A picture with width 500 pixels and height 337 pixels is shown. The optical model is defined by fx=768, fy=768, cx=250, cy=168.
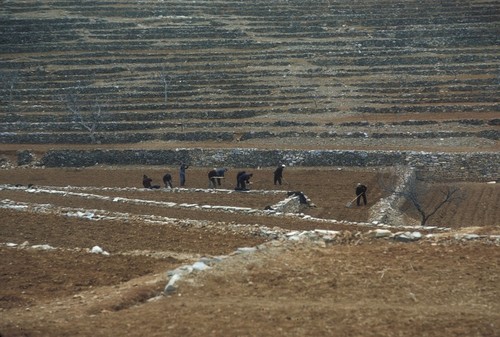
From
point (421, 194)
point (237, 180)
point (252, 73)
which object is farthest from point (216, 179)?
point (252, 73)

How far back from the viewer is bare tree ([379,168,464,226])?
108 feet

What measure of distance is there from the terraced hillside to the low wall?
3.54 metres

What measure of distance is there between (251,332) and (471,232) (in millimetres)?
7085

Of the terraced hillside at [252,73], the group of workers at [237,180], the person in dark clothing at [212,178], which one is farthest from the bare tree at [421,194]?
the person in dark clothing at [212,178]

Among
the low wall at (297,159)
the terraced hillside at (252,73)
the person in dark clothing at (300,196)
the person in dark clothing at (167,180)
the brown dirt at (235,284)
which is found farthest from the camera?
the terraced hillside at (252,73)

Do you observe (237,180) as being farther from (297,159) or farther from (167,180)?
(297,159)

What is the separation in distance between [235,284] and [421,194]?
82.7 ft

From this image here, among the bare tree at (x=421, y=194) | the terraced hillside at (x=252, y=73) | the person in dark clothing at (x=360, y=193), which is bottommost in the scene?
the bare tree at (x=421, y=194)

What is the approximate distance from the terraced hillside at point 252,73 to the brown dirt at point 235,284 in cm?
2825

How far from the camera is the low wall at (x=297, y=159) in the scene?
40125 millimetres

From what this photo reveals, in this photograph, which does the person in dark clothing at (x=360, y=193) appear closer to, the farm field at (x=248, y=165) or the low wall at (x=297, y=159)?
the farm field at (x=248, y=165)

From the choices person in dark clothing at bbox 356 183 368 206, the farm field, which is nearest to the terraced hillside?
the farm field

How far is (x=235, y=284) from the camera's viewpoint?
13352 mm

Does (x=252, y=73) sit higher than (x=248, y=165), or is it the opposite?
(x=252, y=73)
